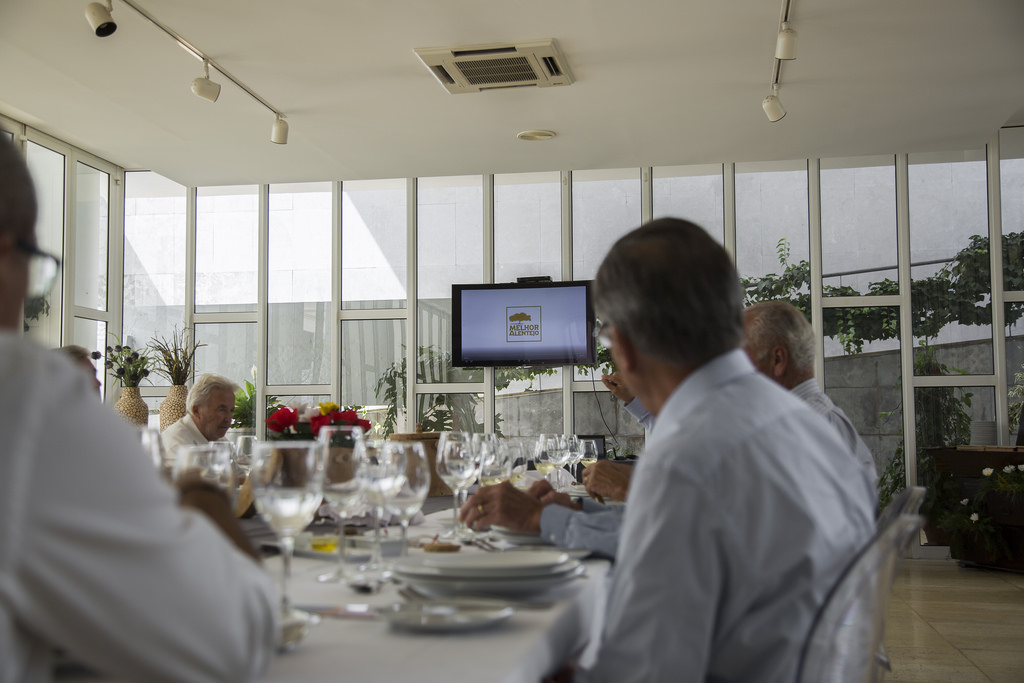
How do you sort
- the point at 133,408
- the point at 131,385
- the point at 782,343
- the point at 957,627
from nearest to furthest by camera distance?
1. the point at 782,343
2. the point at 957,627
3. the point at 133,408
4. the point at 131,385

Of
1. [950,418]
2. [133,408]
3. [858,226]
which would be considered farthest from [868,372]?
[133,408]

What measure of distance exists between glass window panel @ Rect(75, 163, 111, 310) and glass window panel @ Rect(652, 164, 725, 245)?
4.94m

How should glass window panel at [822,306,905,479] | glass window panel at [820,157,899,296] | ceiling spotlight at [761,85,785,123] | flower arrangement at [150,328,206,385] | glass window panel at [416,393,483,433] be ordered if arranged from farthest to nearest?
1. glass window panel at [416,393,483,433]
2. flower arrangement at [150,328,206,385]
3. glass window panel at [820,157,899,296]
4. glass window panel at [822,306,905,479]
5. ceiling spotlight at [761,85,785,123]

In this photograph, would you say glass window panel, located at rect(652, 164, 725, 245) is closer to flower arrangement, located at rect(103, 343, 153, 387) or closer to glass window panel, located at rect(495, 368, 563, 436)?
glass window panel, located at rect(495, 368, 563, 436)

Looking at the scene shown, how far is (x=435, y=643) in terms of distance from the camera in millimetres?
1062

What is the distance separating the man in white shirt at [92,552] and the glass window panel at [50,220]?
274 inches

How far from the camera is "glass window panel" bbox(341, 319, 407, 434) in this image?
8125 millimetres

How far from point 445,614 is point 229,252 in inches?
309

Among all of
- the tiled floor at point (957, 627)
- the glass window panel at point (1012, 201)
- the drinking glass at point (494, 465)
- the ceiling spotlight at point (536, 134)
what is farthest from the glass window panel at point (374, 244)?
the drinking glass at point (494, 465)

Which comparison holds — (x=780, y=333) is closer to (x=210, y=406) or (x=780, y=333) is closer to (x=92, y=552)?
(x=92, y=552)

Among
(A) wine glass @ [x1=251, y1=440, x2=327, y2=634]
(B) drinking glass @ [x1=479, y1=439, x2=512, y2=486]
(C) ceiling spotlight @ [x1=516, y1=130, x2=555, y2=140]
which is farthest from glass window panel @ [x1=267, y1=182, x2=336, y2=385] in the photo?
(A) wine glass @ [x1=251, y1=440, x2=327, y2=634]

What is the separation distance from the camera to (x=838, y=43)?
507 centimetres

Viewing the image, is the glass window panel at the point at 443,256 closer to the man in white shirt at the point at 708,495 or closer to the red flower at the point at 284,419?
the red flower at the point at 284,419

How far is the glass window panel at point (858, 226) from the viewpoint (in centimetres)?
759
